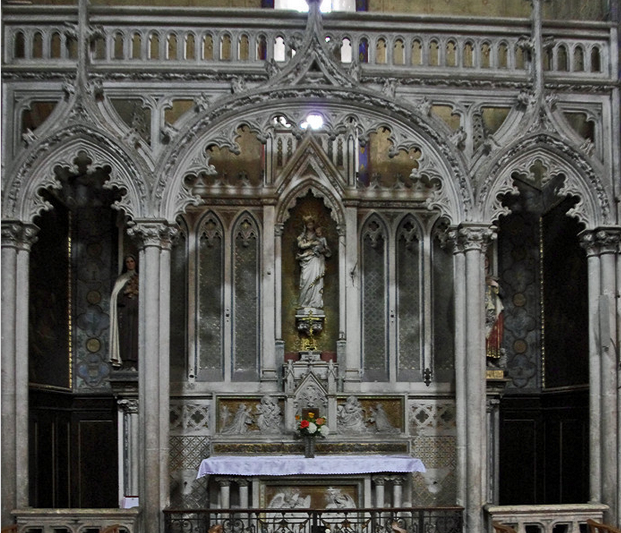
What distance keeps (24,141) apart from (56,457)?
5.09 m

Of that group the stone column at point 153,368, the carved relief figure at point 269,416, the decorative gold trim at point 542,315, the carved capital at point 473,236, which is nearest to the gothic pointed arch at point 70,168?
the stone column at point 153,368

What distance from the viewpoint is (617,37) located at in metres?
12.4

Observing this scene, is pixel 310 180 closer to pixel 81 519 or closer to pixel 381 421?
pixel 381 421

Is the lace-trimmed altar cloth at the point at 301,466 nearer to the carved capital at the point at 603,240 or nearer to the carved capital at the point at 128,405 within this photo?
the carved capital at the point at 128,405

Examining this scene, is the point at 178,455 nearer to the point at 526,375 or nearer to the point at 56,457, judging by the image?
the point at 56,457

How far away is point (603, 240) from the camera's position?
1205 centimetres

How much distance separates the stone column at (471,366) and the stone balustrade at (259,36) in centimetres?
243

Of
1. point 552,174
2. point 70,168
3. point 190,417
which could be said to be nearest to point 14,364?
point 70,168

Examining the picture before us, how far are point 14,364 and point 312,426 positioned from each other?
4337 mm

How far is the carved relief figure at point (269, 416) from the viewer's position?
14.0 m

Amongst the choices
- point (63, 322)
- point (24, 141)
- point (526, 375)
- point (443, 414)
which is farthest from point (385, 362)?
point (24, 141)

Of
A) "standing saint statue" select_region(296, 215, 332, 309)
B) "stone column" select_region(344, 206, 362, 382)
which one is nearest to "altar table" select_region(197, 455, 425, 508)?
"stone column" select_region(344, 206, 362, 382)

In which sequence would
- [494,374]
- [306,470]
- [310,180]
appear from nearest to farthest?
[306,470], [494,374], [310,180]

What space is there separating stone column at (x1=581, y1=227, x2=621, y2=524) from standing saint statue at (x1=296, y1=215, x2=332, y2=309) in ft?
14.2
